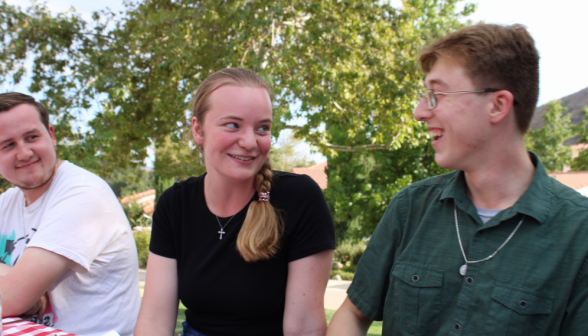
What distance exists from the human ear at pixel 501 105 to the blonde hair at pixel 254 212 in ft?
3.28

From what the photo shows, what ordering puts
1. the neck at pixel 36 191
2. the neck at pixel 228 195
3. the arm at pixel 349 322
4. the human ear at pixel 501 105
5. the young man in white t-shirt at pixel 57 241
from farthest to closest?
the neck at pixel 36 191, the neck at pixel 228 195, the young man in white t-shirt at pixel 57 241, the arm at pixel 349 322, the human ear at pixel 501 105

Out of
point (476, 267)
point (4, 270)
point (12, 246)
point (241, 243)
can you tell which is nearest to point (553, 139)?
point (476, 267)

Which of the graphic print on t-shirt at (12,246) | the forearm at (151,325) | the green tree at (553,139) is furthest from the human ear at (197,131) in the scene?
the green tree at (553,139)

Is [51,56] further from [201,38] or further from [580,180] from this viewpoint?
[580,180]

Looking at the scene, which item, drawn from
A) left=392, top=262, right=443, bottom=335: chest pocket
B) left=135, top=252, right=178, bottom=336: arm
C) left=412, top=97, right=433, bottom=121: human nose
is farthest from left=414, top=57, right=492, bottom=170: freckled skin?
left=135, top=252, right=178, bottom=336: arm

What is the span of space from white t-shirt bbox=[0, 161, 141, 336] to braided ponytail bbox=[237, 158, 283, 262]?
0.81m

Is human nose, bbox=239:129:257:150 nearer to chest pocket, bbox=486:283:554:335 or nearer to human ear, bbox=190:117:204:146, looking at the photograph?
human ear, bbox=190:117:204:146

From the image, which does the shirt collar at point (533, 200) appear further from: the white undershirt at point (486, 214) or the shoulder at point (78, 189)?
the shoulder at point (78, 189)

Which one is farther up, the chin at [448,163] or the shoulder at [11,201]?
the chin at [448,163]

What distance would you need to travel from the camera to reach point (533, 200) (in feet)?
4.70

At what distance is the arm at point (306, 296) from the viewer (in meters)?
1.86

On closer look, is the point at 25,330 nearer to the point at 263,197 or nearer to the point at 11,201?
the point at 263,197

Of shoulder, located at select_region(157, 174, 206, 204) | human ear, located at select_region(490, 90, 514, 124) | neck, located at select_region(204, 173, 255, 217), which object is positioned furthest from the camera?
shoulder, located at select_region(157, 174, 206, 204)

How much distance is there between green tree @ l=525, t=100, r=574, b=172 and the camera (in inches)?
1302
